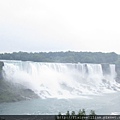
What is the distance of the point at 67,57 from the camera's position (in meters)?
37.7

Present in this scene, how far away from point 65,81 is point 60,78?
0.76 meters

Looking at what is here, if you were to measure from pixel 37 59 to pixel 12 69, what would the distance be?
1051 centimetres

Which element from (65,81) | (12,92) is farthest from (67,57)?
(12,92)

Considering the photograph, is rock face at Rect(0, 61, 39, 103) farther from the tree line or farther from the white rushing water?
the tree line

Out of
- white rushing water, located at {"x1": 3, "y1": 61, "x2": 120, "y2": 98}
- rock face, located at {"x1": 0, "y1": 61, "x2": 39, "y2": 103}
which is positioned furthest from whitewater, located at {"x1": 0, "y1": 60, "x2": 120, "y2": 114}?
rock face, located at {"x1": 0, "y1": 61, "x2": 39, "y2": 103}

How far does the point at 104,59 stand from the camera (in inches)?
1563

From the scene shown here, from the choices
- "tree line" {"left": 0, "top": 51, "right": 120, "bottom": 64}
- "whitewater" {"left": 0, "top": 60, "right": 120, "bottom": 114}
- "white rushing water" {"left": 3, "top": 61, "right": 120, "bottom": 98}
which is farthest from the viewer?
"tree line" {"left": 0, "top": 51, "right": 120, "bottom": 64}

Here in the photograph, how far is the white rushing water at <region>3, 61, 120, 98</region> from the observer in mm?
24234

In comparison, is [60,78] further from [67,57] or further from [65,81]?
[67,57]

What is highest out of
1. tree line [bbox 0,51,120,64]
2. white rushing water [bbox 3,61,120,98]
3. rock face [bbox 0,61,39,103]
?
tree line [bbox 0,51,120,64]

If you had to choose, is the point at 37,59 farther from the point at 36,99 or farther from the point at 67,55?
the point at 36,99

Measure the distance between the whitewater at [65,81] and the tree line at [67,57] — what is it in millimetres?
4340

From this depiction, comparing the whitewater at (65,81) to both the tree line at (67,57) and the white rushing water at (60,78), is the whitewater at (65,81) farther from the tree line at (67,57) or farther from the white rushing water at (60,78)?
the tree line at (67,57)

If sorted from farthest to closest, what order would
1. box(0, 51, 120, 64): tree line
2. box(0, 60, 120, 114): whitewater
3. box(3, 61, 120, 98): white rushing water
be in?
box(0, 51, 120, 64): tree line < box(3, 61, 120, 98): white rushing water < box(0, 60, 120, 114): whitewater
